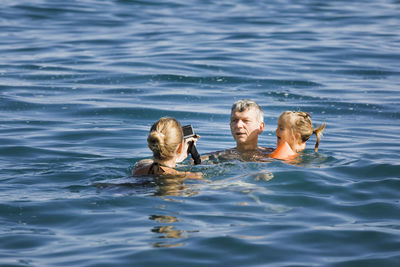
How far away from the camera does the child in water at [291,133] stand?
805 cm

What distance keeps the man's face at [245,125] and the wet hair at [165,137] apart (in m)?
1.73

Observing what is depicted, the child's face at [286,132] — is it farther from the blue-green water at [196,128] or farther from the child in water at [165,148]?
the child in water at [165,148]

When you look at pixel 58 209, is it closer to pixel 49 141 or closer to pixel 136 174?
pixel 136 174

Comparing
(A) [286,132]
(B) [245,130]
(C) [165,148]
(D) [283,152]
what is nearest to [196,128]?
(B) [245,130]

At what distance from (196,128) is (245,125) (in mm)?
2482

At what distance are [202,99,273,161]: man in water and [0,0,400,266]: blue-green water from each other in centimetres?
58

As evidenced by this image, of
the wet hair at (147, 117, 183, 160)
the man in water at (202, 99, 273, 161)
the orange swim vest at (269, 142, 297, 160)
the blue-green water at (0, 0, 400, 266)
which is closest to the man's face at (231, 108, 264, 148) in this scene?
the man in water at (202, 99, 273, 161)

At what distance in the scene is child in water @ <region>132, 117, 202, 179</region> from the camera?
6.64 meters

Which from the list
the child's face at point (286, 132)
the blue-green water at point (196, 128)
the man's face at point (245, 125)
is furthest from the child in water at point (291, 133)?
the man's face at point (245, 125)

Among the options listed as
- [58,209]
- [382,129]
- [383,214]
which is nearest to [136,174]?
[58,209]

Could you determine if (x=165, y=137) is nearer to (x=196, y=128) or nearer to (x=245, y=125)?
(x=245, y=125)

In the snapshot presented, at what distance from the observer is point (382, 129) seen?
10.7m

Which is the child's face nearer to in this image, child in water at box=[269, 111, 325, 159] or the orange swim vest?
child in water at box=[269, 111, 325, 159]

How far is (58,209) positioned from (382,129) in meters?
6.32
